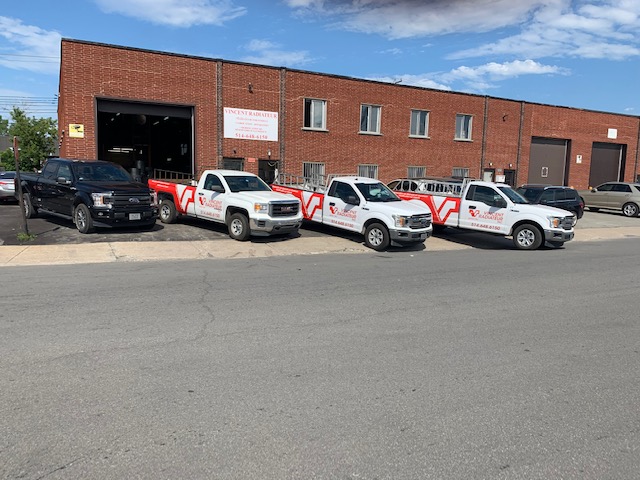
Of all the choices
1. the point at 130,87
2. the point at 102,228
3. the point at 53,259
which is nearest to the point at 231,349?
the point at 53,259

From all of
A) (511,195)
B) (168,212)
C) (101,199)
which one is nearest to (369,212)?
(511,195)

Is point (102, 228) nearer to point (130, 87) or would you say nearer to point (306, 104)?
point (130, 87)

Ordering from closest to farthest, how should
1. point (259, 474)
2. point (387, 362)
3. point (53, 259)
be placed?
point (259, 474) < point (387, 362) < point (53, 259)

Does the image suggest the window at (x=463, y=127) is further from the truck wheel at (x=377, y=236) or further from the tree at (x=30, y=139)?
the tree at (x=30, y=139)

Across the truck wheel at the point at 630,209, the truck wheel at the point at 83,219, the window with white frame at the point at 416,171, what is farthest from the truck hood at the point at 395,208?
the truck wheel at the point at 630,209

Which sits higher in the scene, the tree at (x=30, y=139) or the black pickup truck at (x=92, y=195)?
the tree at (x=30, y=139)

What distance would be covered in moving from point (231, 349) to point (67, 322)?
2.18m

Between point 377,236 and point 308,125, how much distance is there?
1272 centimetres

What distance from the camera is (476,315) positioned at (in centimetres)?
653

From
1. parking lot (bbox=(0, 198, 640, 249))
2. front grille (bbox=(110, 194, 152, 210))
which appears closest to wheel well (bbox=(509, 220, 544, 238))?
parking lot (bbox=(0, 198, 640, 249))

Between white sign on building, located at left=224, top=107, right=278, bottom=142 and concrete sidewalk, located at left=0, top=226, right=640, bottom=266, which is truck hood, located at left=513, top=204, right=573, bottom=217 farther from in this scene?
white sign on building, located at left=224, top=107, right=278, bottom=142

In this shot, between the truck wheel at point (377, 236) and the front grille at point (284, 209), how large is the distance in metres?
2.04

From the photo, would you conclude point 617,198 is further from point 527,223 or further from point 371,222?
point 371,222

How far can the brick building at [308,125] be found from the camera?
1966 centimetres
